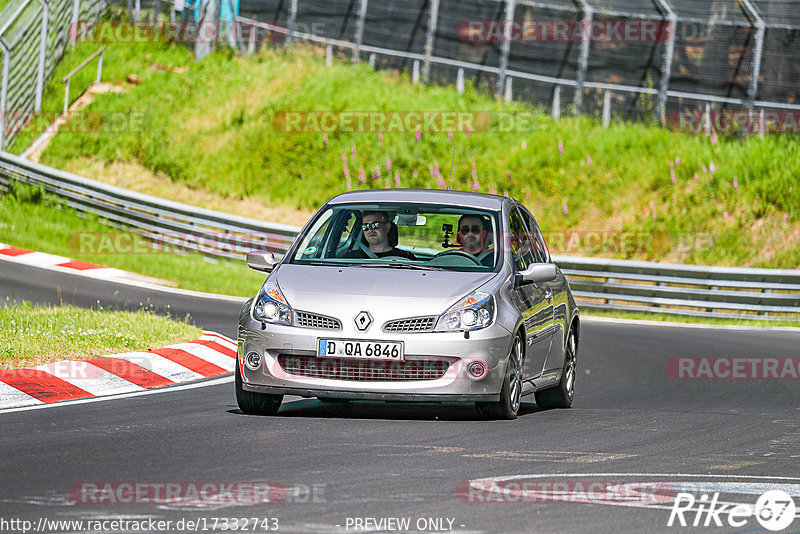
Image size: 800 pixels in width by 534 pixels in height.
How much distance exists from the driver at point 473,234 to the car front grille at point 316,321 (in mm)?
1536

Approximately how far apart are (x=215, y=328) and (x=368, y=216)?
5.86 m

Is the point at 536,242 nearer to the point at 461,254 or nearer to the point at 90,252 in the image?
the point at 461,254

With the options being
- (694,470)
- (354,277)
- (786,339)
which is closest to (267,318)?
(354,277)

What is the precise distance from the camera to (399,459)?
7391 mm

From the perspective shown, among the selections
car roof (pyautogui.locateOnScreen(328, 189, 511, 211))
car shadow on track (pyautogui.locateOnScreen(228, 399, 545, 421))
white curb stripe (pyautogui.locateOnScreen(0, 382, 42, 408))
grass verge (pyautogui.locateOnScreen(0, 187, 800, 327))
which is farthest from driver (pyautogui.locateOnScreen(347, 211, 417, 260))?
grass verge (pyautogui.locateOnScreen(0, 187, 800, 327))

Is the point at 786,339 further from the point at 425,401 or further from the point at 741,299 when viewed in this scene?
the point at 425,401

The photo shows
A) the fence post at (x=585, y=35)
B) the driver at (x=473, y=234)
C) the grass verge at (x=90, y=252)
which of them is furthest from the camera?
the fence post at (x=585, y=35)

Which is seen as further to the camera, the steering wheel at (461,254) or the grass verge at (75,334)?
the grass verge at (75,334)

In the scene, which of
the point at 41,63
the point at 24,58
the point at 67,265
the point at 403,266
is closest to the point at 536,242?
the point at 403,266

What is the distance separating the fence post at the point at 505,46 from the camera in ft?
97.0

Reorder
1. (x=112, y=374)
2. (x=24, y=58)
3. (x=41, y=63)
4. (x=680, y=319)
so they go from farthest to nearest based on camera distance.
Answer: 1. (x=41, y=63)
2. (x=24, y=58)
3. (x=680, y=319)
4. (x=112, y=374)

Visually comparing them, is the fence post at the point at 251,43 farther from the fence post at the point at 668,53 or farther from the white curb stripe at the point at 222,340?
the white curb stripe at the point at 222,340

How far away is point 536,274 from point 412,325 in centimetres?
122

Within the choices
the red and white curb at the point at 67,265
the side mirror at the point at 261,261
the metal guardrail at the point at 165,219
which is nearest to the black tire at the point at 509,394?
the side mirror at the point at 261,261
